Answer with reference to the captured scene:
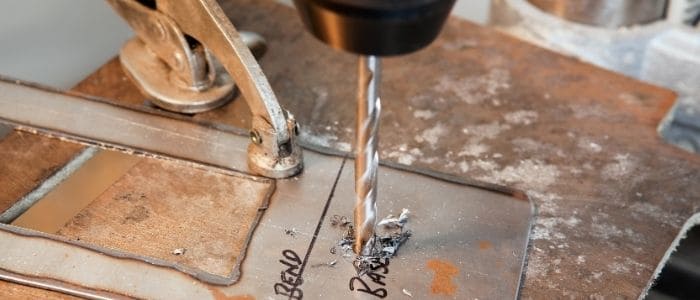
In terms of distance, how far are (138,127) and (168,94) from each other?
7 centimetres

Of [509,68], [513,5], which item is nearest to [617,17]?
[513,5]

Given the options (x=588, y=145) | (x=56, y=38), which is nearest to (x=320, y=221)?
(x=588, y=145)

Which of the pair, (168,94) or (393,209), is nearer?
(393,209)

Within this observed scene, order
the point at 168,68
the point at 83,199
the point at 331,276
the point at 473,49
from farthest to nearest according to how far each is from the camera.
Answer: the point at 473,49 < the point at 168,68 < the point at 83,199 < the point at 331,276

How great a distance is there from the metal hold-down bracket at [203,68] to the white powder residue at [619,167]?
330mm

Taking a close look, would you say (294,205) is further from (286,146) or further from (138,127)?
(138,127)

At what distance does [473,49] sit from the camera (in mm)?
969

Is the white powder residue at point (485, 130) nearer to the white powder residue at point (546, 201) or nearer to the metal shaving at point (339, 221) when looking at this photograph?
the white powder residue at point (546, 201)

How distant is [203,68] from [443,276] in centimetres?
37

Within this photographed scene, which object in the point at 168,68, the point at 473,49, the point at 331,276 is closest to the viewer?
the point at 331,276

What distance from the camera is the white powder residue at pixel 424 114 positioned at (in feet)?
2.80

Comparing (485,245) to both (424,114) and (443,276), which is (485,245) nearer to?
(443,276)

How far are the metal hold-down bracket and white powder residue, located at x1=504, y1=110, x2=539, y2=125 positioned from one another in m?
0.27

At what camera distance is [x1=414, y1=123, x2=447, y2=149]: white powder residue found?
2.68 feet
